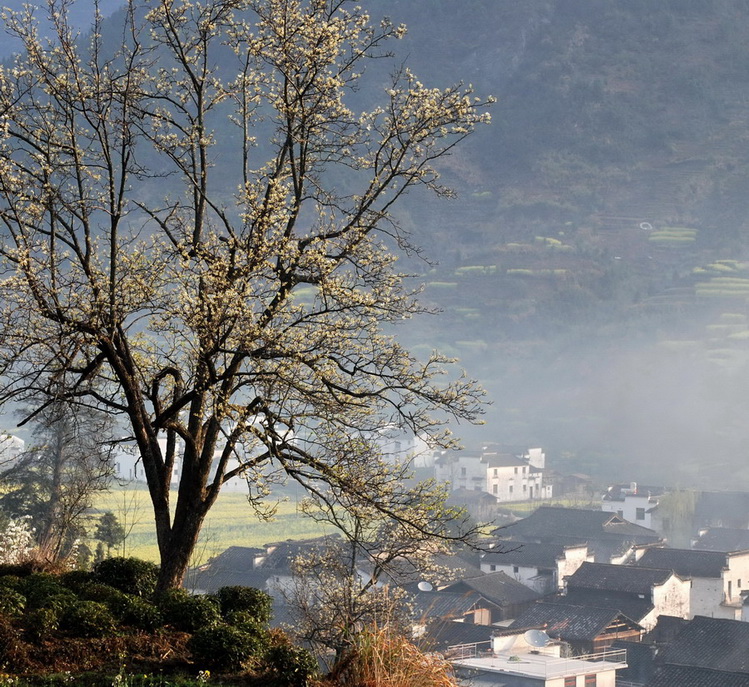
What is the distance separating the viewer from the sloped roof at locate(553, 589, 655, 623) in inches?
1721

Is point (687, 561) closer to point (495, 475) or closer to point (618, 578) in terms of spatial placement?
point (618, 578)

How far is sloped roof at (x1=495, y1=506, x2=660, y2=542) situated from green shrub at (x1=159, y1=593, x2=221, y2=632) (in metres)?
57.6

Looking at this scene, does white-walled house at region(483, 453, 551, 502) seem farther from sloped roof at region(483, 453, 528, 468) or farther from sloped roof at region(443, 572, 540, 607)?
sloped roof at region(443, 572, 540, 607)

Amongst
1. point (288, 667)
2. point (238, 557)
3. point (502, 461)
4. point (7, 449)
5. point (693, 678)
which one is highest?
point (502, 461)

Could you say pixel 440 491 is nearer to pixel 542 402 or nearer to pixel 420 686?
pixel 420 686

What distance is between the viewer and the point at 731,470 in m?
119

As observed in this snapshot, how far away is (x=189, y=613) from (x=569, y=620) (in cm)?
3555

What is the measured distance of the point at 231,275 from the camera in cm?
1073

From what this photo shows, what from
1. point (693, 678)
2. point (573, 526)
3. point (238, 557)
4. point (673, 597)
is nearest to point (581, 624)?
point (693, 678)

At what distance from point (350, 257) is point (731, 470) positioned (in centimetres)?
11788

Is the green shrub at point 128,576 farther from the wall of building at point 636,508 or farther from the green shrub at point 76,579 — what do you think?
the wall of building at point 636,508

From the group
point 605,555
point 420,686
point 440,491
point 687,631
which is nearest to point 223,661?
point 420,686

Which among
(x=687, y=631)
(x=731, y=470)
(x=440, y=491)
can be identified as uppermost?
(x=731, y=470)

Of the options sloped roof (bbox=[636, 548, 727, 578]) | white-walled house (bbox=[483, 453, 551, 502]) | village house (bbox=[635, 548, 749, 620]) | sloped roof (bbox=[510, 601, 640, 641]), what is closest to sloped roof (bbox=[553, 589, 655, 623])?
sloped roof (bbox=[510, 601, 640, 641])
